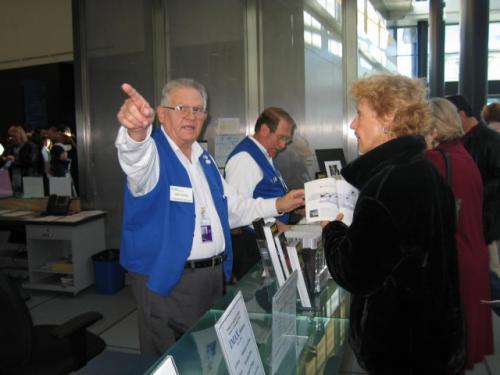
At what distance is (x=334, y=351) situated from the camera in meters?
1.60

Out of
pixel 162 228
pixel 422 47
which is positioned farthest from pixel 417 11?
pixel 162 228

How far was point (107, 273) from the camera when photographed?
4414 millimetres

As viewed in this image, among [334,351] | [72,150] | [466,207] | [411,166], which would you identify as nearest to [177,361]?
[334,351]

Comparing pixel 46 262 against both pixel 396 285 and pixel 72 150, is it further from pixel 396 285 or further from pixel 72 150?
pixel 396 285

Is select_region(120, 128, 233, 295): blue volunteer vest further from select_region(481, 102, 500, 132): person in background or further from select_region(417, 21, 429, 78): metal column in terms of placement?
select_region(417, 21, 429, 78): metal column

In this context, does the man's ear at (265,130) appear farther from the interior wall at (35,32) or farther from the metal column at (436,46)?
the metal column at (436,46)

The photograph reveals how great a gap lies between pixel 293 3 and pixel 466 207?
2.75 metres

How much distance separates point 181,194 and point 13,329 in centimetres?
88

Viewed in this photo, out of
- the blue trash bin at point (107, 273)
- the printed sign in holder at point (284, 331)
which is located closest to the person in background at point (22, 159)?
the blue trash bin at point (107, 273)

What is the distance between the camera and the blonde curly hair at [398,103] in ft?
4.80

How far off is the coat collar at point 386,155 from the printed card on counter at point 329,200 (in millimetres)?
182

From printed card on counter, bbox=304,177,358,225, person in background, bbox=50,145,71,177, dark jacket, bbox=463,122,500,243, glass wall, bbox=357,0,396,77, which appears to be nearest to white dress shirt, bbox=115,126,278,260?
printed card on counter, bbox=304,177,358,225

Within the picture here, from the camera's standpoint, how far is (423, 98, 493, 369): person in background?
8.15 feet

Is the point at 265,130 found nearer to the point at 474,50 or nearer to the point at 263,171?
the point at 263,171
